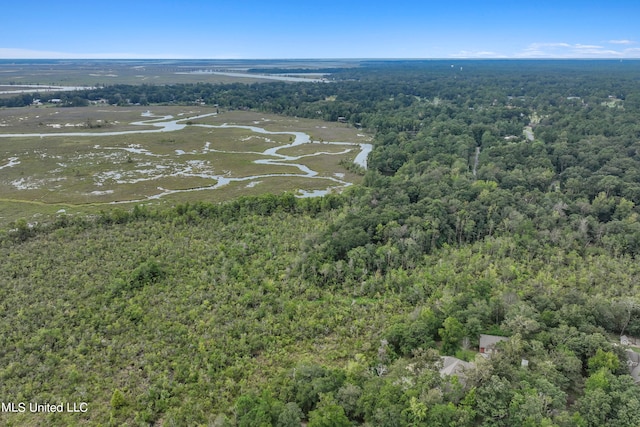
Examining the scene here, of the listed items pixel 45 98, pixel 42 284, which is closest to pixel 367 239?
pixel 42 284

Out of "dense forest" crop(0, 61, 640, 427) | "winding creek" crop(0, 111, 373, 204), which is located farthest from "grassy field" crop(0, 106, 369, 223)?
"dense forest" crop(0, 61, 640, 427)

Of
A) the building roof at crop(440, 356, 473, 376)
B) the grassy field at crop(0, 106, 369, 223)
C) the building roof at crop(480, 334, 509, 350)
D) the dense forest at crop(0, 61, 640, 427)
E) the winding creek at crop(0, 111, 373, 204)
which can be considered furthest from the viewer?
the winding creek at crop(0, 111, 373, 204)

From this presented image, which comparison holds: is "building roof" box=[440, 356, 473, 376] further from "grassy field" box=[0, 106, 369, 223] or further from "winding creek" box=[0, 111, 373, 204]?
"grassy field" box=[0, 106, 369, 223]

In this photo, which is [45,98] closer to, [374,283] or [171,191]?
[171,191]

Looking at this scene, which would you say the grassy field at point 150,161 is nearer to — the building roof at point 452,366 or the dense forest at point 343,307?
the dense forest at point 343,307

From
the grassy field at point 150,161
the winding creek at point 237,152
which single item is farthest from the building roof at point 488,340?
the grassy field at point 150,161

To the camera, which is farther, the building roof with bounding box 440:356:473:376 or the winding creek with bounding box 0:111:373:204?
the winding creek with bounding box 0:111:373:204

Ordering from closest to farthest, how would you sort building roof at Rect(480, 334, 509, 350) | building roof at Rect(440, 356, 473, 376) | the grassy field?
building roof at Rect(440, 356, 473, 376), building roof at Rect(480, 334, 509, 350), the grassy field
